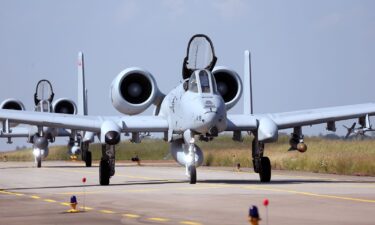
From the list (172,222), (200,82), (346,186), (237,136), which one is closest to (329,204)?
(172,222)

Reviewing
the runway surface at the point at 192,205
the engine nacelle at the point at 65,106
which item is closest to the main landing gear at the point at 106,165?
the runway surface at the point at 192,205

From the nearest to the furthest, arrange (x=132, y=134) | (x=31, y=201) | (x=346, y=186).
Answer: (x=31, y=201) → (x=346, y=186) → (x=132, y=134)

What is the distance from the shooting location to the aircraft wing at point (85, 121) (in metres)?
28.3

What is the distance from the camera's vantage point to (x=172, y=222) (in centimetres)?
1480

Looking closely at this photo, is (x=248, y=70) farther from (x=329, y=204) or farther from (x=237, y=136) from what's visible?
(x=329, y=204)

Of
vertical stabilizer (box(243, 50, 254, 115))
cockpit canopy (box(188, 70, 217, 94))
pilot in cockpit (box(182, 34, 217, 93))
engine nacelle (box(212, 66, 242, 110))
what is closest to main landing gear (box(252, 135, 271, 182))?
engine nacelle (box(212, 66, 242, 110))

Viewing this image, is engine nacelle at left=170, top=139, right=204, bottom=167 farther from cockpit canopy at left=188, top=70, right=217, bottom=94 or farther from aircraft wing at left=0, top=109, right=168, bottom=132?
cockpit canopy at left=188, top=70, right=217, bottom=94

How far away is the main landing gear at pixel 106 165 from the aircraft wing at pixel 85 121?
0.83m

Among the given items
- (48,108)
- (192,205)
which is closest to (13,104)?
(48,108)

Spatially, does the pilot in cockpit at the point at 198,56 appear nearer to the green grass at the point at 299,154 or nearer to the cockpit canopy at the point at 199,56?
the cockpit canopy at the point at 199,56

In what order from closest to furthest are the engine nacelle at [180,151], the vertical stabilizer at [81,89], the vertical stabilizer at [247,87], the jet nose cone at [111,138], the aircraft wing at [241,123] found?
the jet nose cone at [111,138] → the aircraft wing at [241,123] → the engine nacelle at [180,151] → the vertical stabilizer at [247,87] → the vertical stabilizer at [81,89]

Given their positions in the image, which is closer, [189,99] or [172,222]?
[172,222]

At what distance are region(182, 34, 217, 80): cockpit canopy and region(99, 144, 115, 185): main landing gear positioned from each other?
367 centimetres

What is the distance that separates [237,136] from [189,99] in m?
3.58
